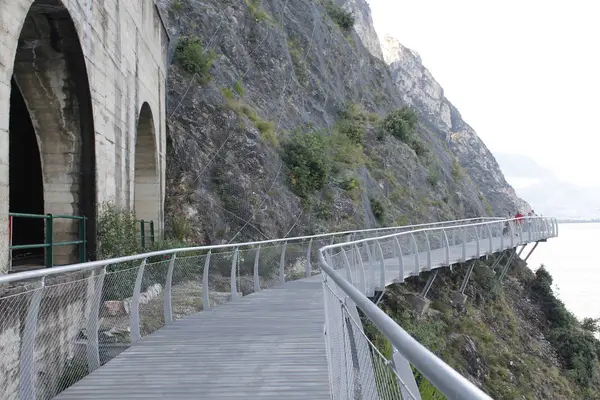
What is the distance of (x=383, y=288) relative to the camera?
41.9 ft

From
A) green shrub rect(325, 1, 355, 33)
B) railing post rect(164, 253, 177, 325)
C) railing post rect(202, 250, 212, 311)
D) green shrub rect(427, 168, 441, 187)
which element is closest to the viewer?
railing post rect(164, 253, 177, 325)

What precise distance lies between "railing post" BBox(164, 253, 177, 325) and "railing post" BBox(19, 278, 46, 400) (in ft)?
12.0

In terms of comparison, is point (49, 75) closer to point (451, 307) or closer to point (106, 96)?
point (106, 96)

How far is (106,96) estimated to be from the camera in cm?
1169

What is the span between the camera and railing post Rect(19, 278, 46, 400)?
186 inches

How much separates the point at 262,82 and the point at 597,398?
19057 mm

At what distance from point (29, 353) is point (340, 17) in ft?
129

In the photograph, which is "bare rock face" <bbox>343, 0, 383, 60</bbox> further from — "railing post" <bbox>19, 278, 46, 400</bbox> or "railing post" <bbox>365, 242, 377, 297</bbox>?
"railing post" <bbox>19, 278, 46, 400</bbox>

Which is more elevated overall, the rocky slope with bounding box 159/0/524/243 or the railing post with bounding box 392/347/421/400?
the rocky slope with bounding box 159/0/524/243

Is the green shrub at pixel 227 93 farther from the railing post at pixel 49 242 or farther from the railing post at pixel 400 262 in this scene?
the railing post at pixel 49 242

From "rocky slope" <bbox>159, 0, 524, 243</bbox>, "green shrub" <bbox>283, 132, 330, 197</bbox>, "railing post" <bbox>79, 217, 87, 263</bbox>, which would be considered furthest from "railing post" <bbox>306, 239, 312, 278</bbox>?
"green shrub" <bbox>283, 132, 330, 197</bbox>

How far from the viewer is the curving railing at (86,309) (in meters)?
4.75

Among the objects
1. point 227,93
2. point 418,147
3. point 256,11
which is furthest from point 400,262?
point 418,147

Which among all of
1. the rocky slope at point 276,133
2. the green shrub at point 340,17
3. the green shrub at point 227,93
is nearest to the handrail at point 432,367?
the rocky slope at point 276,133
